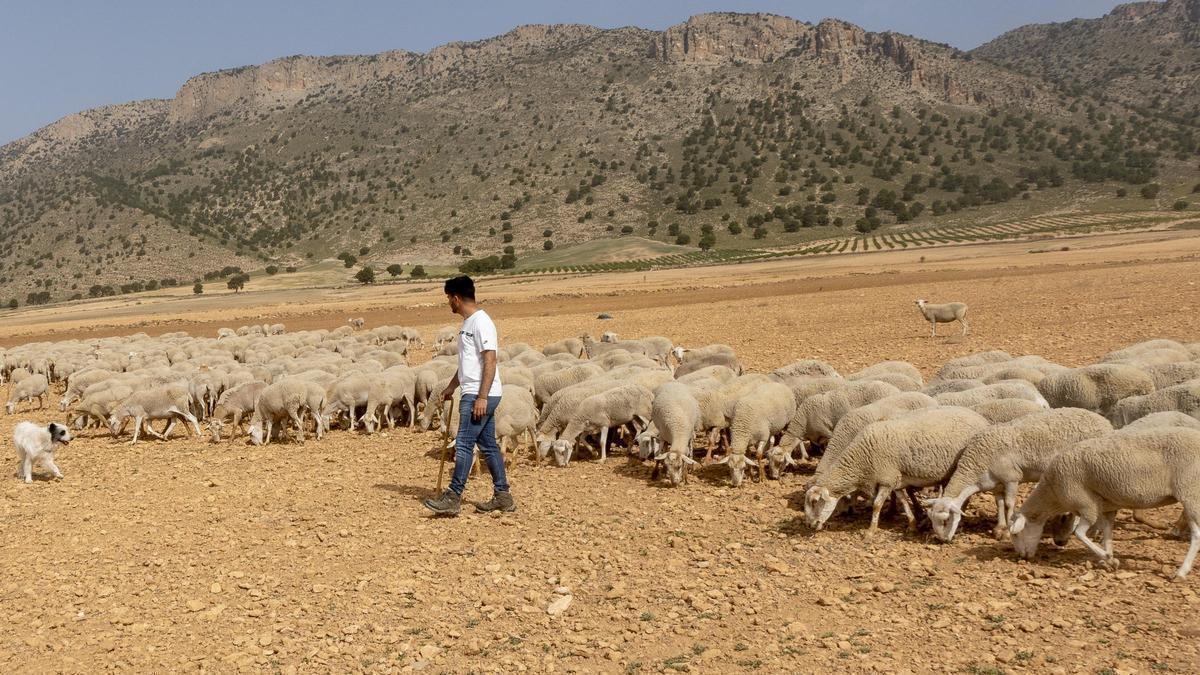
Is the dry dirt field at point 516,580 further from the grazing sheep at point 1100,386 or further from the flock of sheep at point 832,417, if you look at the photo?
the grazing sheep at point 1100,386

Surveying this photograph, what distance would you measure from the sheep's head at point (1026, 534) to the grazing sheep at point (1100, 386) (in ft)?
13.1

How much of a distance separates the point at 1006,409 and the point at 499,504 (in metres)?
6.16

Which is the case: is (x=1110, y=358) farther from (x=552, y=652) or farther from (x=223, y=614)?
(x=223, y=614)

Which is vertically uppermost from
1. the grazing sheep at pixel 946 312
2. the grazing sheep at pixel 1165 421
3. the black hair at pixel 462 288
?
the black hair at pixel 462 288

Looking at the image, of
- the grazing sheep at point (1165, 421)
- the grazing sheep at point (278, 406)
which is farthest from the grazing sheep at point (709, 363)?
the grazing sheep at point (1165, 421)

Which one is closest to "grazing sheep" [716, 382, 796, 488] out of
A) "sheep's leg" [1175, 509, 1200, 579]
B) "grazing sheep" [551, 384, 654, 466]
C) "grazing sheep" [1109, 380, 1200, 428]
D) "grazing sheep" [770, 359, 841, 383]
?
"grazing sheep" [551, 384, 654, 466]

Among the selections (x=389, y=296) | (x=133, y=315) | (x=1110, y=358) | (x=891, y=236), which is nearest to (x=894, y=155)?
(x=891, y=236)

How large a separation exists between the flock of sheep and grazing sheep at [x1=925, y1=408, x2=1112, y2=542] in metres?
0.02

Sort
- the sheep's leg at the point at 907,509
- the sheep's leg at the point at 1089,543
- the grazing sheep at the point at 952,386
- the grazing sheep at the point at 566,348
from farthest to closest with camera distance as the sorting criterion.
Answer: the grazing sheep at the point at 566,348
the grazing sheep at the point at 952,386
the sheep's leg at the point at 907,509
the sheep's leg at the point at 1089,543

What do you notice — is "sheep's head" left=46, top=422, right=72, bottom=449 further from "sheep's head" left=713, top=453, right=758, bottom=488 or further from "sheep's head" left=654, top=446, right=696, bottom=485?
"sheep's head" left=713, top=453, right=758, bottom=488

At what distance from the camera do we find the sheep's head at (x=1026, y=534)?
6.69m

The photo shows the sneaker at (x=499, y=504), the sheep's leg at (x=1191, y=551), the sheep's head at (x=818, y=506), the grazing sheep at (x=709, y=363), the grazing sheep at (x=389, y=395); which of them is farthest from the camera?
the grazing sheep at (x=709, y=363)

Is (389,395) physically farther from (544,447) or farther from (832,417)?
(832,417)

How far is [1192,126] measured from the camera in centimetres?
13500
